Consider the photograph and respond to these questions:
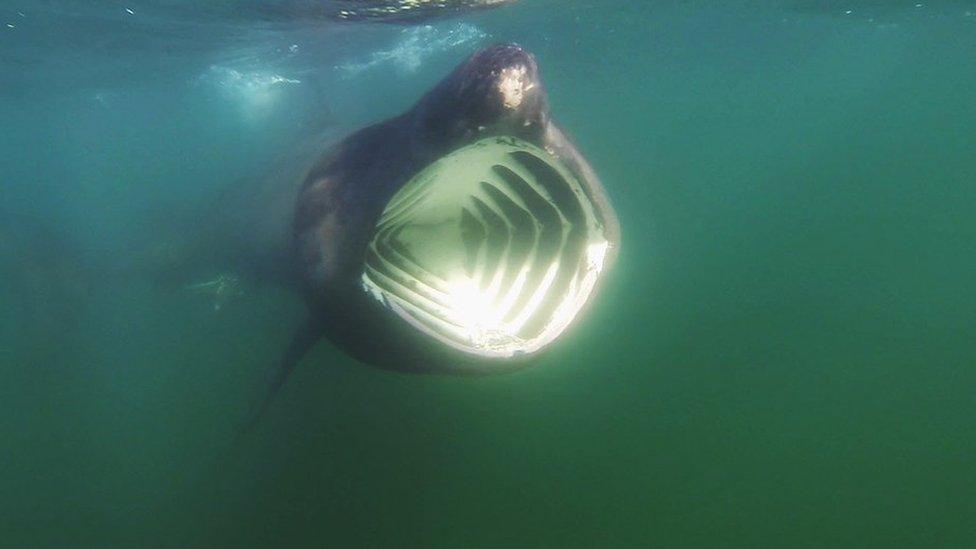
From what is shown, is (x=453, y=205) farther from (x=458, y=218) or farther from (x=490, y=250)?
(x=490, y=250)

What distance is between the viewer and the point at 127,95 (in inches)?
1008

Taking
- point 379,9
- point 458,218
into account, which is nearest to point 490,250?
point 458,218

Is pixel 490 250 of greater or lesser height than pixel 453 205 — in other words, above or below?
below

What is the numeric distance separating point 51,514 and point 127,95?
19.6 m

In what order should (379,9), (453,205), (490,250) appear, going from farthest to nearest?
(379,9), (490,250), (453,205)

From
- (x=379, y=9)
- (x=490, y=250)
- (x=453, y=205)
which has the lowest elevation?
(x=490, y=250)

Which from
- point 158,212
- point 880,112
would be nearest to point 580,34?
point 158,212

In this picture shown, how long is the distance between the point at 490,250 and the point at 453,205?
397 millimetres

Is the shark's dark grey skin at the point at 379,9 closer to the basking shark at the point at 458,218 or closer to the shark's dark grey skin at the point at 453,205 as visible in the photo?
the basking shark at the point at 458,218

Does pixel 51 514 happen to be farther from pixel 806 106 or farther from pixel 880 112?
pixel 880 112

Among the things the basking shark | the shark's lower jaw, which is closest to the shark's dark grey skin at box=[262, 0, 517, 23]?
the basking shark

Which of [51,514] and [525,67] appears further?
[51,514]

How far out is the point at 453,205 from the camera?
4.72m

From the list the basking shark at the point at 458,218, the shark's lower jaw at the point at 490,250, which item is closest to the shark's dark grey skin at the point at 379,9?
the basking shark at the point at 458,218
